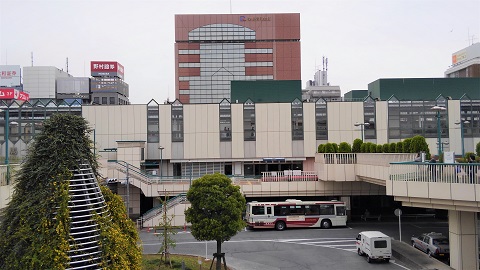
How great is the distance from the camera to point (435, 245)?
89.0ft

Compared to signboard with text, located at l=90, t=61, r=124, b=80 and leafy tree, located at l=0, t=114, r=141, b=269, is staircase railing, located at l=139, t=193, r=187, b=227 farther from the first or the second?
signboard with text, located at l=90, t=61, r=124, b=80

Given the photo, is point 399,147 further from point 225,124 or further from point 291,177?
point 225,124

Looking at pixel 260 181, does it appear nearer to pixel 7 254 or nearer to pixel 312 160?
Result: pixel 312 160

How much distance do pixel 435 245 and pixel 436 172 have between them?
741 centimetres

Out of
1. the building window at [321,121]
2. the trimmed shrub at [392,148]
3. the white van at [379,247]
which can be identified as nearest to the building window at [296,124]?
the building window at [321,121]

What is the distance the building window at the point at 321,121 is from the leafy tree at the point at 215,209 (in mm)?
28278

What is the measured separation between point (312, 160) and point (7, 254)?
4170 cm

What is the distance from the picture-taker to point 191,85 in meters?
104

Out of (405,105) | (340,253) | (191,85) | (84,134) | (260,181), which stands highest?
(191,85)

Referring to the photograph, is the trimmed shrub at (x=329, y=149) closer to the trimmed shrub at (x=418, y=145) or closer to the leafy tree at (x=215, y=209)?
the trimmed shrub at (x=418, y=145)

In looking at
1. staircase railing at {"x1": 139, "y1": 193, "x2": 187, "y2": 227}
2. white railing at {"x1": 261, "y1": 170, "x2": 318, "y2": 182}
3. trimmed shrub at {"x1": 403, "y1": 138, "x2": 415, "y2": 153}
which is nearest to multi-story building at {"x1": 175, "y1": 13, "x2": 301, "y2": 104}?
white railing at {"x1": 261, "y1": 170, "x2": 318, "y2": 182}

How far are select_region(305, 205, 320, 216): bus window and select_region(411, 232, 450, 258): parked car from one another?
9742 mm

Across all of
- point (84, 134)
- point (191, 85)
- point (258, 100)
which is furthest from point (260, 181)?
point (191, 85)

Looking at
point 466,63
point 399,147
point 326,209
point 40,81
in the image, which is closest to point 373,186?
point 326,209
